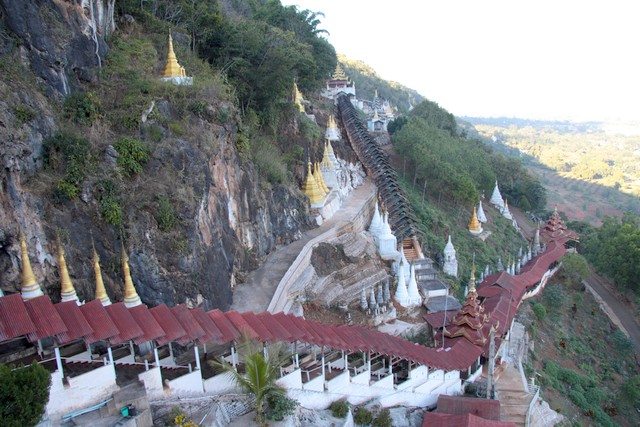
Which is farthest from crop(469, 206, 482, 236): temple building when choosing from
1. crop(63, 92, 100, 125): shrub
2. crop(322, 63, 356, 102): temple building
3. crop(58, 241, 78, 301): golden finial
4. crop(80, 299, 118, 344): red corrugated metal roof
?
crop(80, 299, 118, 344): red corrugated metal roof

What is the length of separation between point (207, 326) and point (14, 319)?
16.3 feet

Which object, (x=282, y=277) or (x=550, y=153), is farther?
(x=550, y=153)

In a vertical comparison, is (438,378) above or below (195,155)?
below

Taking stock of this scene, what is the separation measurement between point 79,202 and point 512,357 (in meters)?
22.6

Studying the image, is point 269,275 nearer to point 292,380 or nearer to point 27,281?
point 292,380

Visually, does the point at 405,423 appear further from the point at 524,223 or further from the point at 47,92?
the point at 524,223

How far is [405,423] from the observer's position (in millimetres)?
19953

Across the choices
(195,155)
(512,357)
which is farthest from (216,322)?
(512,357)

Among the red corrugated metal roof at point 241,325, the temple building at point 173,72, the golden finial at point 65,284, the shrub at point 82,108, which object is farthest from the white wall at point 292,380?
the temple building at point 173,72

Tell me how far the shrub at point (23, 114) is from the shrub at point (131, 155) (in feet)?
9.19

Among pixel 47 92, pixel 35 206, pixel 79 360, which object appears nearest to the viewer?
pixel 79 360

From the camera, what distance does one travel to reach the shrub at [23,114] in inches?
651

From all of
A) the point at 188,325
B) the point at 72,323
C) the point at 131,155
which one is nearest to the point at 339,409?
the point at 188,325

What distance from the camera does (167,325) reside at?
47.8 ft
